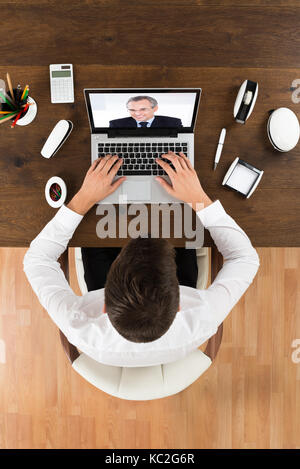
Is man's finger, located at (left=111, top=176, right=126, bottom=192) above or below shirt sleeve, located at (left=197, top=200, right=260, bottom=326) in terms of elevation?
above

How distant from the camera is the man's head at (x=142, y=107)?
3.60 ft

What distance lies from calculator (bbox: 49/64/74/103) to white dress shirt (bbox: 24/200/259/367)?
391 mm

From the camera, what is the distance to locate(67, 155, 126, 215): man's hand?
1.15 meters

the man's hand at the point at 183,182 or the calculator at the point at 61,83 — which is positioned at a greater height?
the calculator at the point at 61,83

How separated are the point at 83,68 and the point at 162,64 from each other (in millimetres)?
278

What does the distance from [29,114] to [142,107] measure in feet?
1.31

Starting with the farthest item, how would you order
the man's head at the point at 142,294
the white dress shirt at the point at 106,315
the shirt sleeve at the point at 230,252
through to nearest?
1. the shirt sleeve at the point at 230,252
2. the white dress shirt at the point at 106,315
3. the man's head at the point at 142,294

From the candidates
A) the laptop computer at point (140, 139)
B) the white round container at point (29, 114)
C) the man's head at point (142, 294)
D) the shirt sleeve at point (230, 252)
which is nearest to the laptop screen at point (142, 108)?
the laptop computer at point (140, 139)

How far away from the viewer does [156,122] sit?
115 cm

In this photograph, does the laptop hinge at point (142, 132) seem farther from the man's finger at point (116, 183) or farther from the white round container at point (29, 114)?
the white round container at point (29, 114)

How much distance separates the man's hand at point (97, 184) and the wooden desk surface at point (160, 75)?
0.05 metres

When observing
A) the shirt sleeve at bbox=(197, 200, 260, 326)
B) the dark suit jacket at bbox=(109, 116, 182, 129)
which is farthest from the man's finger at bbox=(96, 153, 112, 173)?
the shirt sleeve at bbox=(197, 200, 260, 326)

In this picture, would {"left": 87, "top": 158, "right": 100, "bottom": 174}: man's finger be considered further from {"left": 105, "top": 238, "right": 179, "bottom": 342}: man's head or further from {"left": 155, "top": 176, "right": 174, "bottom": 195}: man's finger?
{"left": 105, "top": 238, "right": 179, "bottom": 342}: man's head
